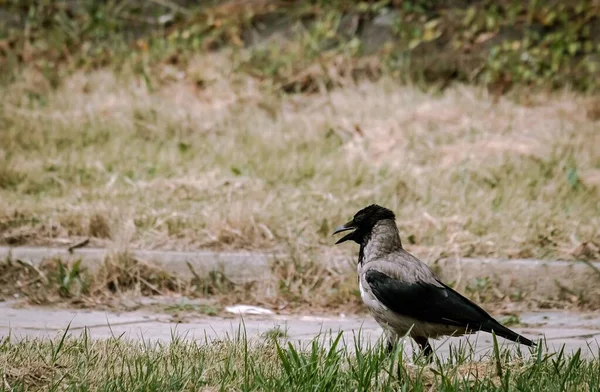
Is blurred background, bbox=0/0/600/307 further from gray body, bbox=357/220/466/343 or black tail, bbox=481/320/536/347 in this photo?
black tail, bbox=481/320/536/347

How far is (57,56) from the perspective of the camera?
10.9 meters

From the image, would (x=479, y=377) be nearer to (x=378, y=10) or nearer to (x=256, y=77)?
(x=256, y=77)

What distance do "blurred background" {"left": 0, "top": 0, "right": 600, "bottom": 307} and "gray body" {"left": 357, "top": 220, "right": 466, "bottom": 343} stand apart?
117cm

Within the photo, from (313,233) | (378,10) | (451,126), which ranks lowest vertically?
(313,233)

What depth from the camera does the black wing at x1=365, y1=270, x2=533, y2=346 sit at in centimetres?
424

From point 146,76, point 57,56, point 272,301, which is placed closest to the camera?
point 272,301

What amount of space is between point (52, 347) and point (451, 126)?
5884 millimetres

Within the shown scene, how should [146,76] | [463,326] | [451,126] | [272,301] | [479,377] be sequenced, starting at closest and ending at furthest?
[479,377] → [463,326] → [272,301] → [451,126] → [146,76]

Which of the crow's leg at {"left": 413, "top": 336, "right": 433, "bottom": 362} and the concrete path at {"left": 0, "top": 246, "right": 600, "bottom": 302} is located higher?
the concrete path at {"left": 0, "top": 246, "right": 600, "bottom": 302}

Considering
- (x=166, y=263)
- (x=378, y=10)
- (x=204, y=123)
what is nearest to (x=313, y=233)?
(x=166, y=263)

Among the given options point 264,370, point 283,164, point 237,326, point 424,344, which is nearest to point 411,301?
point 424,344

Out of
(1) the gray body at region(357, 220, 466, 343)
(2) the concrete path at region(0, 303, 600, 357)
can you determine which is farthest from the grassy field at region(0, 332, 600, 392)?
(2) the concrete path at region(0, 303, 600, 357)

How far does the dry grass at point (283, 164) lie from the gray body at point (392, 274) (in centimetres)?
146

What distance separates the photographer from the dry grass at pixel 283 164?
21.2 feet
